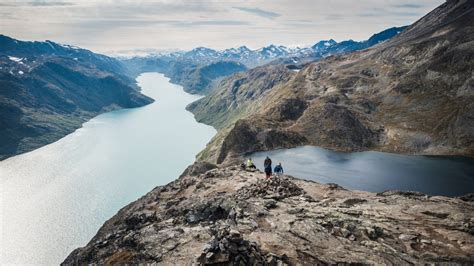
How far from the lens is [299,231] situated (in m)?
45.7

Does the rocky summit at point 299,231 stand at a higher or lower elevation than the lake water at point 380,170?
higher

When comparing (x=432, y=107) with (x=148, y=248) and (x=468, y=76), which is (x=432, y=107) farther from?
(x=148, y=248)

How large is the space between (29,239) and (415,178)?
17244 cm

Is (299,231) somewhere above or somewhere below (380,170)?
above

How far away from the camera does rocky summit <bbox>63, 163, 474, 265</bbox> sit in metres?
39.6

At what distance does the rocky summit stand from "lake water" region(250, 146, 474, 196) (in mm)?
68822

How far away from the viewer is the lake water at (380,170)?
132m

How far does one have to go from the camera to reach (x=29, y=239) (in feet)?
Result: 542

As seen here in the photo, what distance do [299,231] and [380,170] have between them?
Result: 12059cm

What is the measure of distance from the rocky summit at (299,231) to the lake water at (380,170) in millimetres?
68822

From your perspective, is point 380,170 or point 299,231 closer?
point 299,231

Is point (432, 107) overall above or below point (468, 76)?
below

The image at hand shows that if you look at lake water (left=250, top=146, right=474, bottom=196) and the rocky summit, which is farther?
lake water (left=250, top=146, right=474, bottom=196)

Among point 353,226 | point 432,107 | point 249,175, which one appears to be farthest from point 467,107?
point 353,226
